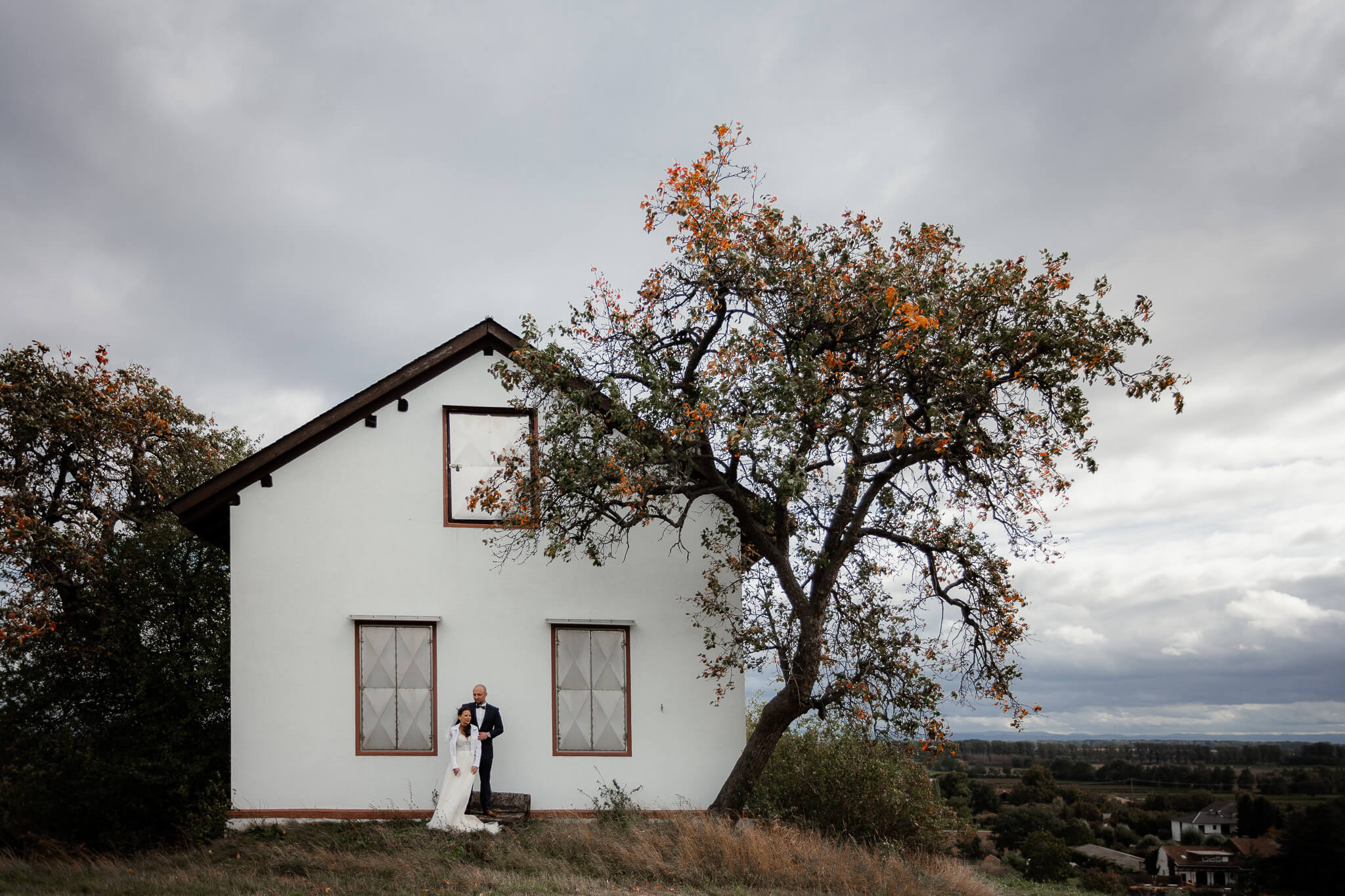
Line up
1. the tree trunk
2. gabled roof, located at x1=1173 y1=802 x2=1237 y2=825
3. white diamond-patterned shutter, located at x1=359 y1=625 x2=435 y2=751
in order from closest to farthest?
1. the tree trunk
2. white diamond-patterned shutter, located at x1=359 y1=625 x2=435 y2=751
3. gabled roof, located at x1=1173 y1=802 x2=1237 y2=825

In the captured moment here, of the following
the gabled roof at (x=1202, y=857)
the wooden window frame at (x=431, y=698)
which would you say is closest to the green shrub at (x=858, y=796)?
the wooden window frame at (x=431, y=698)

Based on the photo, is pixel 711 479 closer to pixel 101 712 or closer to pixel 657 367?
pixel 657 367

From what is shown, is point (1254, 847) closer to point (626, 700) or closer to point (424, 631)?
point (626, 700)

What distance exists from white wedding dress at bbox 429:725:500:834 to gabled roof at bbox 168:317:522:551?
4605 millimetres

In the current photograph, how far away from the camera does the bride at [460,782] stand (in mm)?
12375

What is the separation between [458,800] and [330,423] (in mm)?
5513

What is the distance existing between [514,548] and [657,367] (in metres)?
3.48

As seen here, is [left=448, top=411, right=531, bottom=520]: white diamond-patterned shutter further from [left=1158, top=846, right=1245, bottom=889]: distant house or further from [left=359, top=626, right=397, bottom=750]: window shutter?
[left=1158, top=846, right=1245, bottom=889]: distant house

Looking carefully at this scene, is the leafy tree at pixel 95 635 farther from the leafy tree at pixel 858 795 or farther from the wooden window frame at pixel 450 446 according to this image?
the leafy tree at pixel 858 795

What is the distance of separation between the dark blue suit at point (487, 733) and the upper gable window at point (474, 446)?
105 inches

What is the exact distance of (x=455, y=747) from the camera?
12.7 meters

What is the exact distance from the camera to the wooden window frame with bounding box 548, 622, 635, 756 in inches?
544

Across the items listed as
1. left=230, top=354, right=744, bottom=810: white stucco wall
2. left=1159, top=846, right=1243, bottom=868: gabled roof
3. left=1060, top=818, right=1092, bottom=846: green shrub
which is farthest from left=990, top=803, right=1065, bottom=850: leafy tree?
Answer: left=230, top=354, right=744, bottom=810: white stucco wall

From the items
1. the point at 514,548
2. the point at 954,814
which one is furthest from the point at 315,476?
the point at 954,814
